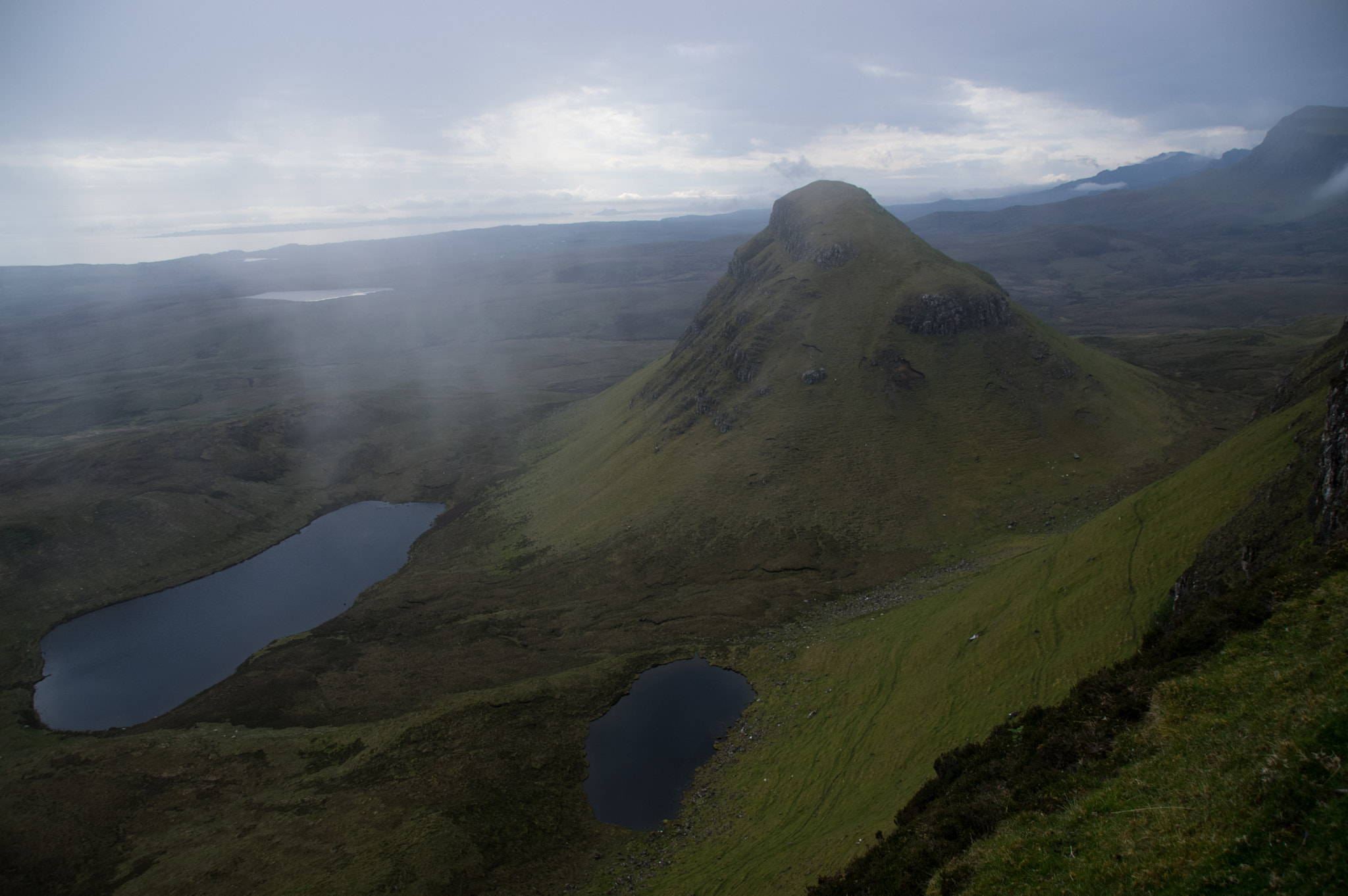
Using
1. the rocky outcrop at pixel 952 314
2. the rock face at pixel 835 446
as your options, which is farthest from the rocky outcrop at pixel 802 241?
the rocky outcrop at pixel 952 314

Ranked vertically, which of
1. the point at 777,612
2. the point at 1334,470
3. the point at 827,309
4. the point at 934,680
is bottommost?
the point at 777,612

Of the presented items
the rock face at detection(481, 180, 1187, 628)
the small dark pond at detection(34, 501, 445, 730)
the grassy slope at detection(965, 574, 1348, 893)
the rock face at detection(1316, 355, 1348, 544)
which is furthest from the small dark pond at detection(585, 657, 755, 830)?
the small dark pond at detection(34, 501, 445, 730)

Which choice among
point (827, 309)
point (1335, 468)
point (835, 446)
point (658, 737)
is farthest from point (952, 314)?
point (1335, 468)

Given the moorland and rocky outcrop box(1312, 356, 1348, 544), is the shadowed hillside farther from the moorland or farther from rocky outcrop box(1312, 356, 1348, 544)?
rocky outcrop box(1312, 356, 1348, 544)

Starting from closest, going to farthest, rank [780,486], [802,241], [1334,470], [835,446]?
[1334,470] → [780,486] → [835,446] → [802,241]

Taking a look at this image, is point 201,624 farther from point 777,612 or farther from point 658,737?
point 777,612

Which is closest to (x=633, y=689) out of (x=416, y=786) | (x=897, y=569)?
(x=416, y=786)

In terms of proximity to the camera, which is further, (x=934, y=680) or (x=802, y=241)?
(x=802, y=241)
